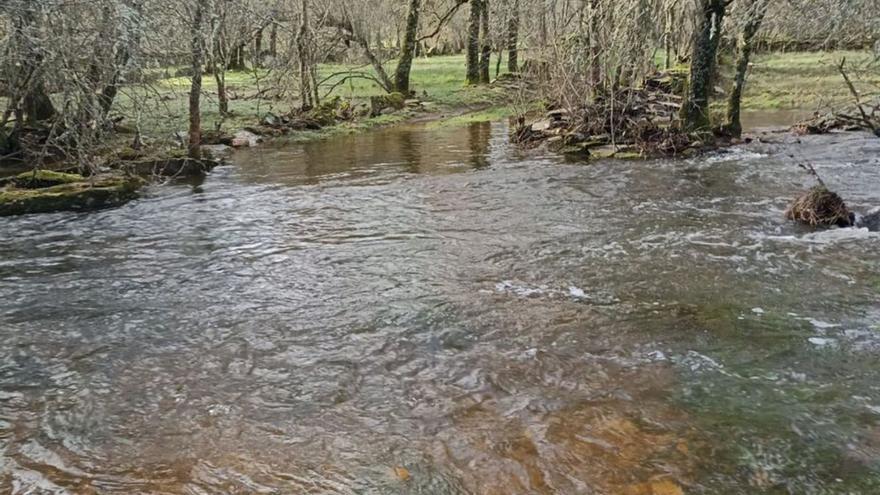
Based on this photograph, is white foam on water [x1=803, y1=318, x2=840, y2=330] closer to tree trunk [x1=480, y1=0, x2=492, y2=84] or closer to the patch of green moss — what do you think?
the patch of green moss

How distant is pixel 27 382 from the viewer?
5.75m

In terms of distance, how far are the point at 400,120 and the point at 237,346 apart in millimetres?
18116

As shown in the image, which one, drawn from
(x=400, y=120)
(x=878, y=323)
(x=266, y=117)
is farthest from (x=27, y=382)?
(x=400, y=120)

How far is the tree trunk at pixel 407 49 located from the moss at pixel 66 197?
1597 cm

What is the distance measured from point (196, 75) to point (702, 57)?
10436 millimetres

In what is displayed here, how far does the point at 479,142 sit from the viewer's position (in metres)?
18.6

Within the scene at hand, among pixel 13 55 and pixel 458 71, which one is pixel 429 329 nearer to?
pixel 13 55

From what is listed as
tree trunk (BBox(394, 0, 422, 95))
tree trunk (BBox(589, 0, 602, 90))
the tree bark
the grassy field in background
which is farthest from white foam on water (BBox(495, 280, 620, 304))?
tree trunk (BBox(394, 0, 422, 95))

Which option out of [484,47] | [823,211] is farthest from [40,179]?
[484,47]

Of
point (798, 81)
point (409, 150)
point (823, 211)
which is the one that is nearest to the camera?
point (823, 211)

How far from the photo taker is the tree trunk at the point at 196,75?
12.6m

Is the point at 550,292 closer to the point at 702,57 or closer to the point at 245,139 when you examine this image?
the point at 702,57

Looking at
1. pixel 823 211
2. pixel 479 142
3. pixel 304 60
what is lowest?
pixel 823 211

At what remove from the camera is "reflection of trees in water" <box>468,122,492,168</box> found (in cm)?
1549
